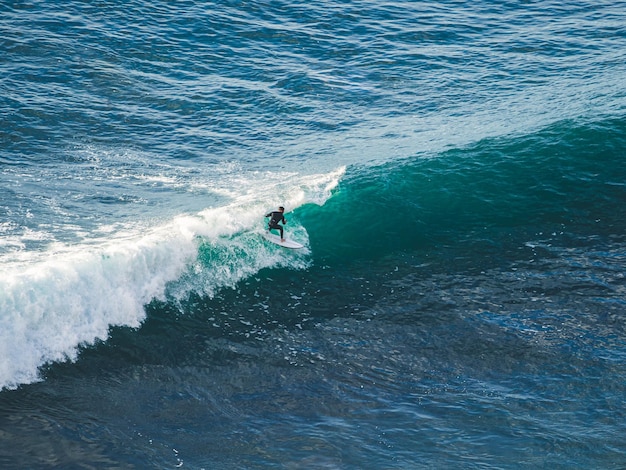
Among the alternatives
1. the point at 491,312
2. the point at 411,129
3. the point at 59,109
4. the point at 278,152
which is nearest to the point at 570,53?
the point at 411,129

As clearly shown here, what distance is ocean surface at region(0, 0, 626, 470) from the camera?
20844 mm

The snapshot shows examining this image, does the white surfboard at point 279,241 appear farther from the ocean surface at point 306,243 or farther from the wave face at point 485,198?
the wave face at point 485,198

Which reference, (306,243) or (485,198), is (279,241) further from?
(485,198)

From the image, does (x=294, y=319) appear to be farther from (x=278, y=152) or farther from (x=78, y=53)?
(x=78, y=53)

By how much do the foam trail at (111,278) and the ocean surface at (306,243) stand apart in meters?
0.09

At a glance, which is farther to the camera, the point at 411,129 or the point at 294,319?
the point at 411,129

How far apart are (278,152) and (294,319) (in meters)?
12.4

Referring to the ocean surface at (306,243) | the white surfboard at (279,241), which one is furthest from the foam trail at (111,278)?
the white surfboard at (279,241)

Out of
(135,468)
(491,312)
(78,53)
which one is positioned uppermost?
(78,53)

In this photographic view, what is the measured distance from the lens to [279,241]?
96.2 feet

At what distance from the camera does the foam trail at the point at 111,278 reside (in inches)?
915

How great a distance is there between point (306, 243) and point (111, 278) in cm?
779

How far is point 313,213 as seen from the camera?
31812mm

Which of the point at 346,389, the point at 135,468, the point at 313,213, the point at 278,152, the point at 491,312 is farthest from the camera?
the point at 278,152
